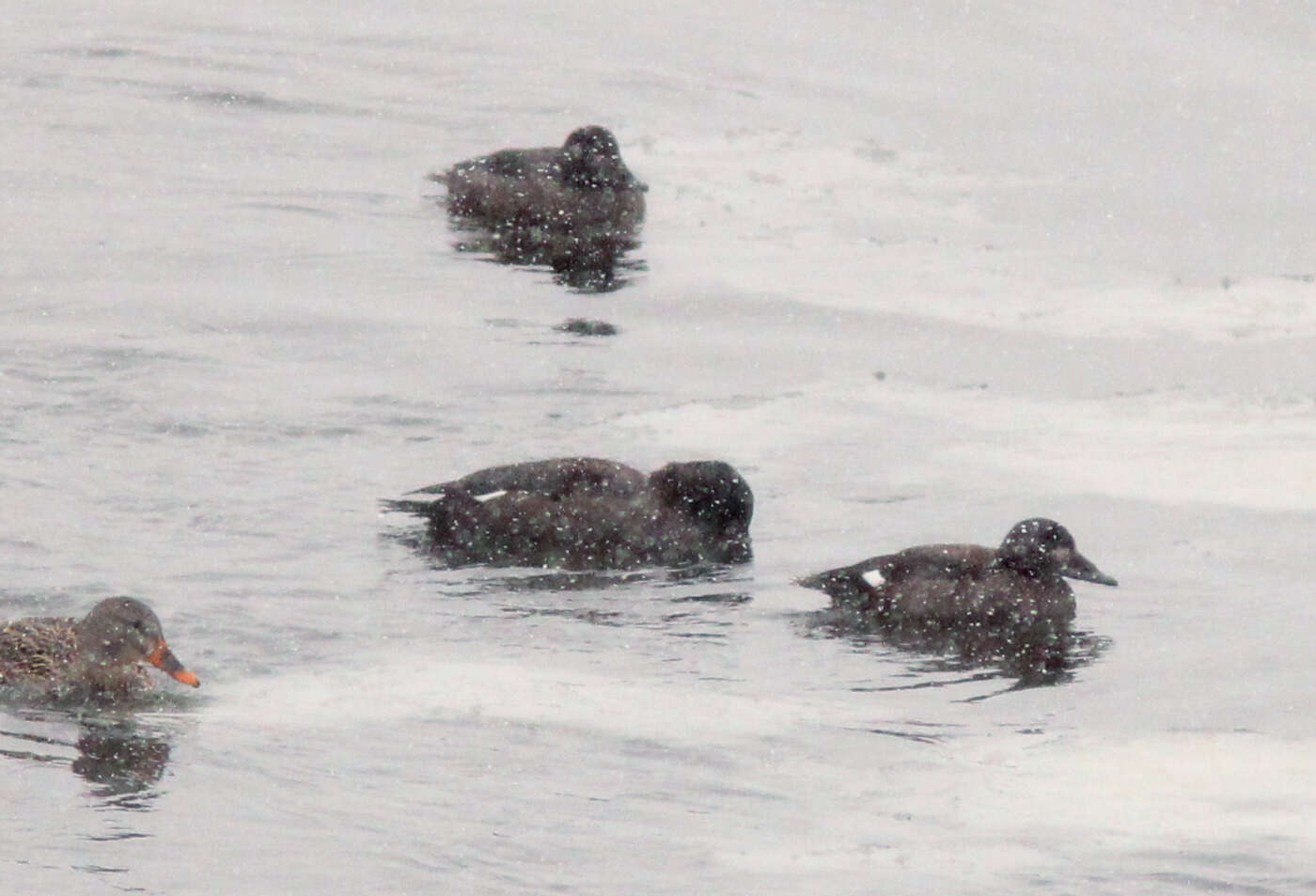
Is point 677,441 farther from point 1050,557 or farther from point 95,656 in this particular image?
point 95,656

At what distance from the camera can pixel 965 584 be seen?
13.0 m

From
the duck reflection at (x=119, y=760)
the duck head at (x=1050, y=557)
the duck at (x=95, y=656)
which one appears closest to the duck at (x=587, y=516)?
the duck head at (x=1050, y=557)

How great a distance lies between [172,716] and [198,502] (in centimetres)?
286

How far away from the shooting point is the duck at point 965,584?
12.8 m

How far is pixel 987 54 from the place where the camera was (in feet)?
95.6

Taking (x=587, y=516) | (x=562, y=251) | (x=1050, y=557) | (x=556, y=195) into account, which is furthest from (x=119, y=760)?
(x=556, y=195)

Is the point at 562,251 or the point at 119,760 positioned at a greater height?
the point at 562,251

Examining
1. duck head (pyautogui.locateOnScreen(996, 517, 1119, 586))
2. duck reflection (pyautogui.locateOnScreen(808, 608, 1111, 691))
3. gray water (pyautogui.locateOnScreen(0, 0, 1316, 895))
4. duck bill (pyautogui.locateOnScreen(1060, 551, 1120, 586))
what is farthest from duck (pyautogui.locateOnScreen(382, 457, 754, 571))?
duck bill (pyautogui.locateOnScreen(1060, 551, 1120, 586))

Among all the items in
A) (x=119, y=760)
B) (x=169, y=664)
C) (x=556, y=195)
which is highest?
(x=556, y=195)

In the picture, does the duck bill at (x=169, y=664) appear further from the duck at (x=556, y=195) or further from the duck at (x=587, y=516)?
the duck at (x=556, y=195)

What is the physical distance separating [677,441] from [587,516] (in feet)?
6.33

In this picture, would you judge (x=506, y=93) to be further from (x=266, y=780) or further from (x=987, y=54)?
(x=266, y=780)

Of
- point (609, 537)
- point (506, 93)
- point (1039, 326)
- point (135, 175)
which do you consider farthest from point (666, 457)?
point (506, 93)

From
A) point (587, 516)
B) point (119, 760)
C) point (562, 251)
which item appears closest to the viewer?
point (119, 760)
